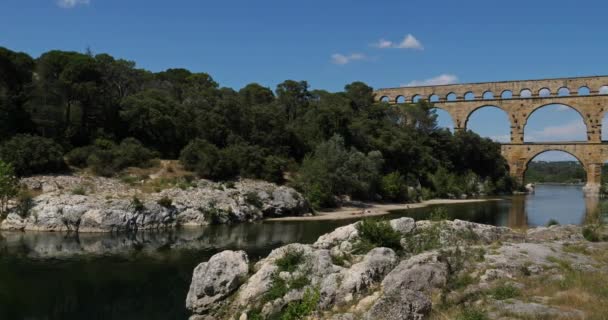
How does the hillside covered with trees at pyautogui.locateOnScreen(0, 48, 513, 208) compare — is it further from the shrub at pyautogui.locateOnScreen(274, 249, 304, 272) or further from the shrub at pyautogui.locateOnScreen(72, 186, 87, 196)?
the shrub at pyautogui.locateOnScreen(274, 249, 304, 272)

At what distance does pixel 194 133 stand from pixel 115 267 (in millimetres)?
28086

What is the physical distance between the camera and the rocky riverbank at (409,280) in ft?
29.1

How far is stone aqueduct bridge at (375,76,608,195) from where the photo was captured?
63250 millimetres

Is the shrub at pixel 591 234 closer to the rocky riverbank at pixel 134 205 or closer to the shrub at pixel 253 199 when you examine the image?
the rocky riverbank at pixel 134 205

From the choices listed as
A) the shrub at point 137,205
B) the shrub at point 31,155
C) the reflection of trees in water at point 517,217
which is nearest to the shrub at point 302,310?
the shrub at point 137,205

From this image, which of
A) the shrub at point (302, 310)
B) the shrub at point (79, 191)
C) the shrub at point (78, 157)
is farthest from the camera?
the shrub at point (78, 157)

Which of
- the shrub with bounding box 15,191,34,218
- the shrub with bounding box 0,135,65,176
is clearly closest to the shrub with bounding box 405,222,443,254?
the shrub with bounding box 15,191,34,218

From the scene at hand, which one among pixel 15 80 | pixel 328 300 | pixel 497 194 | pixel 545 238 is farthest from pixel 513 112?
pixel 328 300

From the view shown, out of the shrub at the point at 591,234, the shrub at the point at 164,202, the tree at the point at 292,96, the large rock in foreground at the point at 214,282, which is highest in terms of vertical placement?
the tree at the point at 292,96

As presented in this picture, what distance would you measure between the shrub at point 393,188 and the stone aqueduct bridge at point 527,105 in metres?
25.2

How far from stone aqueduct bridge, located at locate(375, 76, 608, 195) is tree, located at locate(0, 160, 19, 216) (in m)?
58.8

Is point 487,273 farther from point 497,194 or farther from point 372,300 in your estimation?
point 497,194

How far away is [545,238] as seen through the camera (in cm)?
1853

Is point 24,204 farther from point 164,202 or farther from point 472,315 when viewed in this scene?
point 472,315
